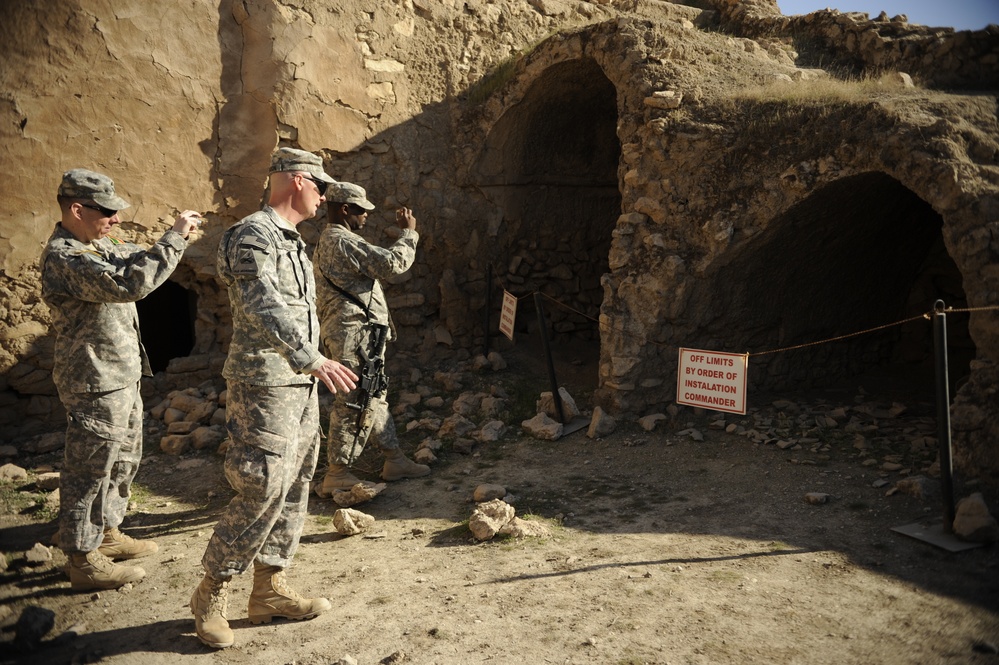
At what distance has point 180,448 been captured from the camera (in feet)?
19.5

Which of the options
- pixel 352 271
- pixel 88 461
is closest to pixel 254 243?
pixel 88 461

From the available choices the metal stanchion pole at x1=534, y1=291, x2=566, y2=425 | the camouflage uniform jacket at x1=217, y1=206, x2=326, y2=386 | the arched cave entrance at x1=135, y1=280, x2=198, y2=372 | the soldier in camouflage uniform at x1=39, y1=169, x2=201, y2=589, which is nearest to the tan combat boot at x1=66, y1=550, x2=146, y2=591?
the soldier in camouflage uniform at x1=39, y1=169, x2=201, y2=589

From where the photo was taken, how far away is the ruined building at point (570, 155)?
5.42m

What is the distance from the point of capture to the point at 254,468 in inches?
126

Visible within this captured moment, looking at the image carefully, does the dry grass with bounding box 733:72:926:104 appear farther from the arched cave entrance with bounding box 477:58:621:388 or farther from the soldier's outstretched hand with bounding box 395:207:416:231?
the soldier's outstretched hand with bounding box 395:207:416:231

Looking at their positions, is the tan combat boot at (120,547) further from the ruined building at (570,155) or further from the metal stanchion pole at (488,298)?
the metal stanchion pole at (488,298)

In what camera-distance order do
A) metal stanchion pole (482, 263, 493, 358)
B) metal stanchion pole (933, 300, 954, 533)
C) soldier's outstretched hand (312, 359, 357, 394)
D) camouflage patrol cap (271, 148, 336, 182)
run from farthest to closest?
metal stanchion pole (482, 263, 493, 358)
metal stanchion pole (933, 300, 954, 533)
camouflage patrol cap (271, 148, 336, 182)
soldier's outstretched hand (312, 359, 357, 394)

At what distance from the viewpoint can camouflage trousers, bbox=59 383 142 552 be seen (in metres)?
3.79

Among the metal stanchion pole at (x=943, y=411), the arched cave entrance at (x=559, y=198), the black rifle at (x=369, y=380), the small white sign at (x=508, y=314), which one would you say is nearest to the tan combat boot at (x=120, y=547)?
the black rifle at (x=369, y=380)

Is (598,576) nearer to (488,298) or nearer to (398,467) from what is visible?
(398,467)

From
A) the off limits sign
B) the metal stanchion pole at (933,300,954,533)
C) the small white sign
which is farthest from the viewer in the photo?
the small white sign

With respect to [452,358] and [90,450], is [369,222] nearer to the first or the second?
[452,358]

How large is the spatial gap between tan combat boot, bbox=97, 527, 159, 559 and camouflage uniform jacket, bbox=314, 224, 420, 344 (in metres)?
1.60

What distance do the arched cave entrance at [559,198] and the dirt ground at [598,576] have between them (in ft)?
8.75
